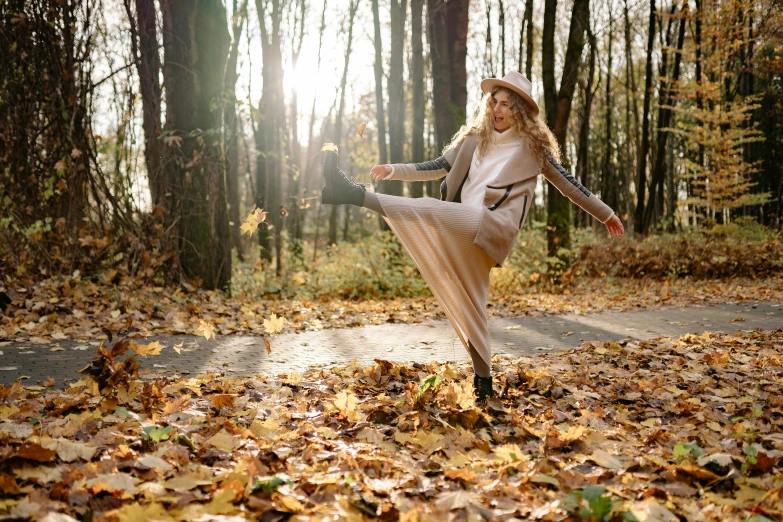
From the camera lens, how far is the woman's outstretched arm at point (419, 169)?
4.23 meters

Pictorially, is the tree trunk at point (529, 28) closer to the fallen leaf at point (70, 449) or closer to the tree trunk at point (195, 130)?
the tree trunk at point (195, 130)

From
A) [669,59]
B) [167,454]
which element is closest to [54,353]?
[167,454]

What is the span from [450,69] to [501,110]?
1019 centimetres

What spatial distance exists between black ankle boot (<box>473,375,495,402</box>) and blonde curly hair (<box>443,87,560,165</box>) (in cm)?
149

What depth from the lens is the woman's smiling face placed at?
13.1 feet

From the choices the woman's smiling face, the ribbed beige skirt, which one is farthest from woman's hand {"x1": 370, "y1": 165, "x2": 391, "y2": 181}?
the woman's smiling face

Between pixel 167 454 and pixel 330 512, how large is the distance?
3.05ft

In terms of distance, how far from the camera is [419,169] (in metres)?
4.32

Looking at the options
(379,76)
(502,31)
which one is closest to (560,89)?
(379,76)

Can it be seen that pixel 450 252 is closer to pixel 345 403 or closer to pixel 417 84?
pixel 345 403

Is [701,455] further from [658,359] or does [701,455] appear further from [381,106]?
[381,106]

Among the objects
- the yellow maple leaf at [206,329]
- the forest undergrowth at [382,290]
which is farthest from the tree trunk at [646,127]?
the yellow maple leaf at [206,329]

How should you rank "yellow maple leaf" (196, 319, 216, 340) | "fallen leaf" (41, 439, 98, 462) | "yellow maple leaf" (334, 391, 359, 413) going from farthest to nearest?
1. "yellow maple leaf" (196, 319, 216, 340)
2. "yellow maple leaf" (334, 391, 359, 413)
3. "fallen leaf" (41, 439, 98, 462)

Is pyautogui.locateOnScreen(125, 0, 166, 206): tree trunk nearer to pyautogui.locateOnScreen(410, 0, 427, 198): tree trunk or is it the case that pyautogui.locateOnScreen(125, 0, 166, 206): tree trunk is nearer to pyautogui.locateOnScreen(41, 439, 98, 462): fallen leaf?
pyautogui.locateOnScreen(410, 0, 427, 198): tree trunk
